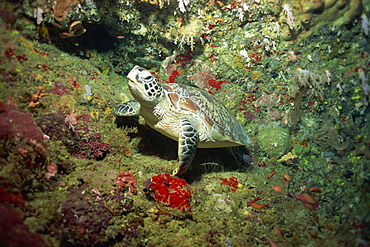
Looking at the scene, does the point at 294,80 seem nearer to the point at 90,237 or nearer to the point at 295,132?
the point at 295,132

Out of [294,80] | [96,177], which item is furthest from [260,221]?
[294,80]

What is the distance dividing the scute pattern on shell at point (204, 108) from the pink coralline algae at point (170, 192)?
1117 mm

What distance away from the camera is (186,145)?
2.85 metres

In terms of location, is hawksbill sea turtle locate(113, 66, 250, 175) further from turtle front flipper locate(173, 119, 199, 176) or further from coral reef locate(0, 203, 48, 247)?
coral reef locate(0, 203, 48, 247)

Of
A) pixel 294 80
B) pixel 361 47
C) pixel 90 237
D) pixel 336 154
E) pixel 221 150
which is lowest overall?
pixel 221 150

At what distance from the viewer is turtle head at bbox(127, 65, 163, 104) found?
2801 millimetres

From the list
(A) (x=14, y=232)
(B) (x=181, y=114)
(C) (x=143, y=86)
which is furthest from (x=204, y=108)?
(A) (x=14, y=232)

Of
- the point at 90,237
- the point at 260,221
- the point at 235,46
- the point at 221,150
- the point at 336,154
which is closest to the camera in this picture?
the point at 90,237

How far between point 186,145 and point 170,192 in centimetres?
70

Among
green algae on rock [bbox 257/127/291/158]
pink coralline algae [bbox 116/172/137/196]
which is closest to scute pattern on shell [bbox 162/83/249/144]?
green algae on rock [bbox 257/127/291/158]

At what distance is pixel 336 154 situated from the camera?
12.8 ft

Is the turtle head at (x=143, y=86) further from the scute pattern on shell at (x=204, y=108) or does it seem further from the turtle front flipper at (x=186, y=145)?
the turtle front flipper at (x=186, y=145)

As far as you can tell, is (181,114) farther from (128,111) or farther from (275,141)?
(275,141)

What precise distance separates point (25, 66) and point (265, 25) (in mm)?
5250
